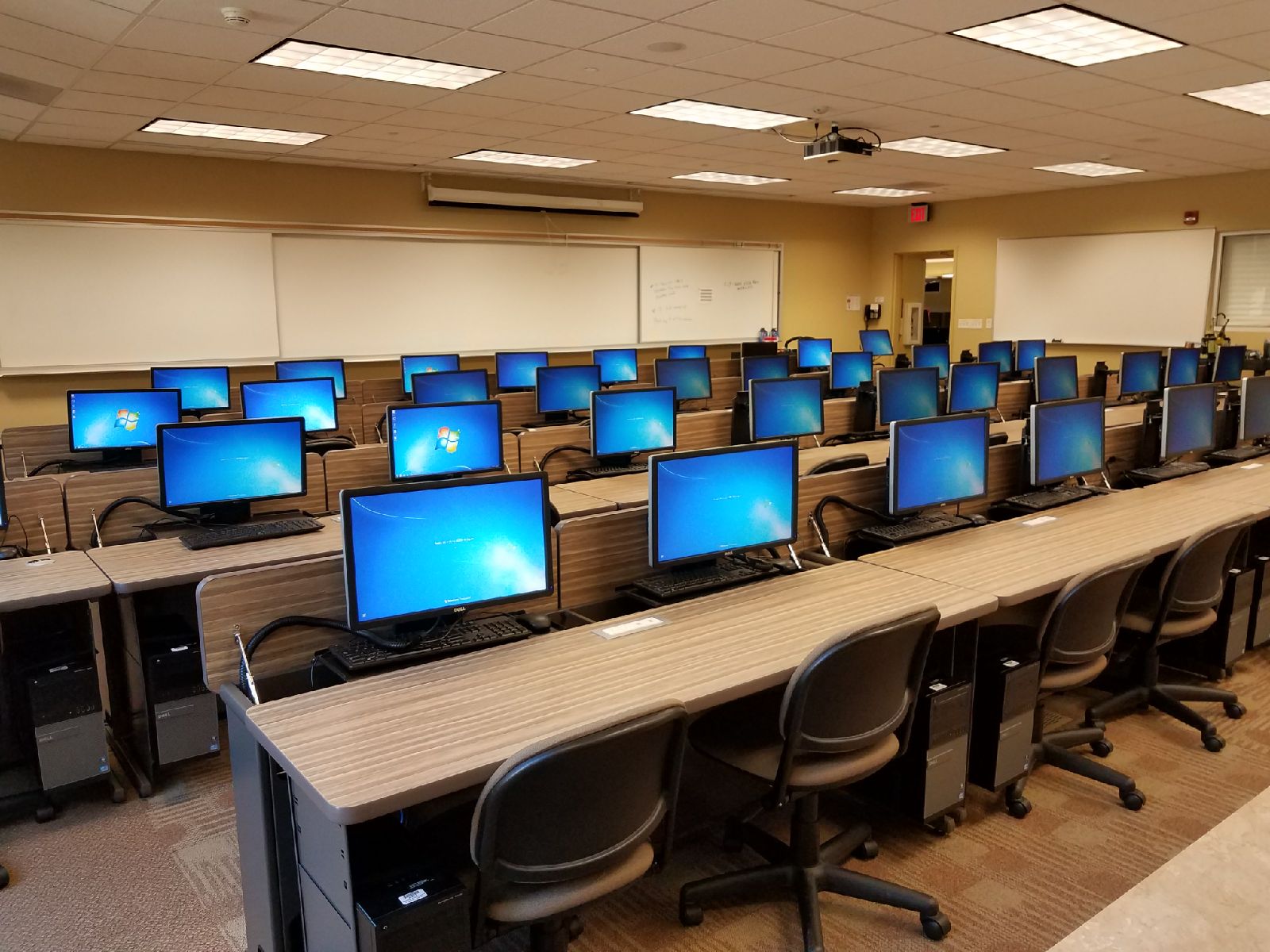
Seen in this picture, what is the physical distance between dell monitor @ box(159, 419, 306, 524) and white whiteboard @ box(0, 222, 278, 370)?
4697 millimetres

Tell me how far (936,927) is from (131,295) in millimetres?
7614

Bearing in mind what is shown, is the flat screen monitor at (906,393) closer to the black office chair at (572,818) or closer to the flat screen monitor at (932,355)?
the flat screen monitor at (932,355)

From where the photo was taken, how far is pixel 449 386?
234 inches

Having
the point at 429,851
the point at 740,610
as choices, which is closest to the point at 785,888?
the point at 740,610

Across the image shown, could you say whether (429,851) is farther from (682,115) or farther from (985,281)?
(985,281)

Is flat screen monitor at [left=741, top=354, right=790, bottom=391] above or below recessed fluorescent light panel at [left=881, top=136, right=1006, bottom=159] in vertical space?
below

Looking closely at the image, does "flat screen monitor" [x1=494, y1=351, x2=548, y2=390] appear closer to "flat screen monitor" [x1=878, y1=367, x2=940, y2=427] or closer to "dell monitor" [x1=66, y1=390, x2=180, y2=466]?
"dell monitor" [x1=66, y1=390, x2=180, y2=466]

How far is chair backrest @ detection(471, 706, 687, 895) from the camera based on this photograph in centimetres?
152

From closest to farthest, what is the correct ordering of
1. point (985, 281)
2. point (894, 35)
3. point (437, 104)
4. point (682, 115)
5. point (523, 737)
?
1. point (523, 737)
2. point (894, 35)
3. point (437, 104)
4. point (682, 115)
5. point (985, 281)

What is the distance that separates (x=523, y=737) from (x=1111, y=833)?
199 cm

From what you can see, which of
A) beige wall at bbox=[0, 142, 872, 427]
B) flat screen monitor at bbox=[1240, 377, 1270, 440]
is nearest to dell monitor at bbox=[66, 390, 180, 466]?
beige wall at bbox=[0, 142, 872, 427]

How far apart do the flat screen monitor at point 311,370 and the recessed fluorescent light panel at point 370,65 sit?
253 centimetres

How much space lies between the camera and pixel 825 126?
21.0 ft

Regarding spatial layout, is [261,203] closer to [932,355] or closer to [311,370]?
[311,370]
